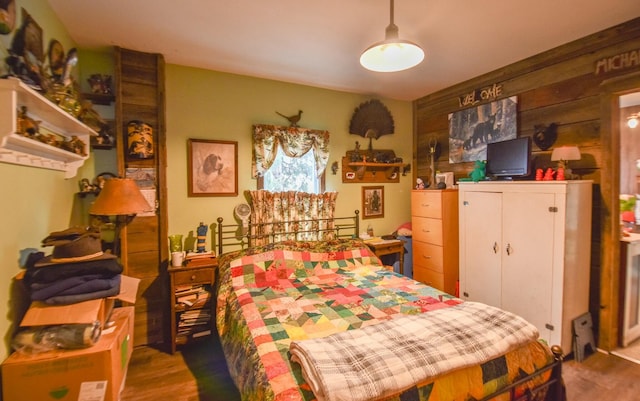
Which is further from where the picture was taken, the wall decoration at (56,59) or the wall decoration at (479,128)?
the wall decoration at (479,128)

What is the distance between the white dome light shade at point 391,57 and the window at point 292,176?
173cm

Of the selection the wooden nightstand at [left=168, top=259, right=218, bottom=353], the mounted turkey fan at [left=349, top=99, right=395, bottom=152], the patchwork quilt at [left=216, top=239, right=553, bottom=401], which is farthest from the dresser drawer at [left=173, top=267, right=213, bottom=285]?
the mounted turkey fan at [left=349, top=99, right=395, bottom=152]

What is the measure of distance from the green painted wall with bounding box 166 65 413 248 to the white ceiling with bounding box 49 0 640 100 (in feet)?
0.67

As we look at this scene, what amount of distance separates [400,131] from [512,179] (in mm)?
1642

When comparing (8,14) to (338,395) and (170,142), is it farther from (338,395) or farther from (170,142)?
(338,395)

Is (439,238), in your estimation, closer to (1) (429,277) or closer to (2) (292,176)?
(1) (429,277)

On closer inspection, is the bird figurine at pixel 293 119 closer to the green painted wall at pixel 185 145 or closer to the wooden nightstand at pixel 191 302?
the green painted wall at pixel 185 145

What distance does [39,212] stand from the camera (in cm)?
172

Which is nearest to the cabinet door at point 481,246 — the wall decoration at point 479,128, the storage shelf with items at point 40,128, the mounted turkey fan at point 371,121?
the wall decoration at point 479,128

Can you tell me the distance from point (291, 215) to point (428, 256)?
1689 mm

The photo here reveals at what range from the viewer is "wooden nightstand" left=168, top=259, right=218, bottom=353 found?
8.36 feet

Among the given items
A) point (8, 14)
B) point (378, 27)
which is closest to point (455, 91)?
point (378, 27)

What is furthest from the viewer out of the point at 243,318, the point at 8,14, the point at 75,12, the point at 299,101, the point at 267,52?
the point at 299,101

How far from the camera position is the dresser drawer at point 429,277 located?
11.0ft
